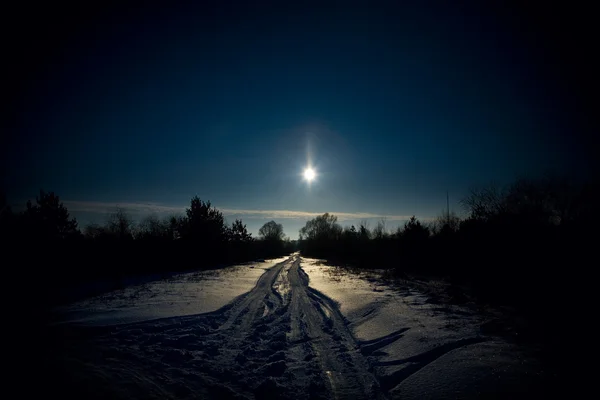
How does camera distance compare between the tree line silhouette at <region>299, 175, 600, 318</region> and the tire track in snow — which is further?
the tree line silhouette at <region>299, 175, 600, 318</region>

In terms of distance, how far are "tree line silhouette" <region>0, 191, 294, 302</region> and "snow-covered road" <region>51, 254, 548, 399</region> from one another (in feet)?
35.2

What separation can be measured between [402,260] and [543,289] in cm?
1956

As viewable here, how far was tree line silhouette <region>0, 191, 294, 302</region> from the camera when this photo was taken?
738 inches

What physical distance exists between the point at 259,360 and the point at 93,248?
28.2m

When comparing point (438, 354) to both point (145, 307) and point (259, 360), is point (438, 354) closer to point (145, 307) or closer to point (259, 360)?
point (259, 360)

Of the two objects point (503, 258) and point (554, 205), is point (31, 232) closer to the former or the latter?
point (503, 258)

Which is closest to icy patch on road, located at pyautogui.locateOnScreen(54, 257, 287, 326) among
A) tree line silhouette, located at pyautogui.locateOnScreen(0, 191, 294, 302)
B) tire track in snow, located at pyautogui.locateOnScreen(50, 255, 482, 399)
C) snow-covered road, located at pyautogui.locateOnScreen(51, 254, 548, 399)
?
snow-covered road, located at pyautogui.locateOnScreen(51, 254, 548, 399)

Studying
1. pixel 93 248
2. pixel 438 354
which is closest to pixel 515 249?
pixel 438 354

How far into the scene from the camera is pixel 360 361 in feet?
16.5

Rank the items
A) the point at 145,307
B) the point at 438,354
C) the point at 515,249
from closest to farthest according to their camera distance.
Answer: the point at 438,354
the point at 145,307
the point at 515,249

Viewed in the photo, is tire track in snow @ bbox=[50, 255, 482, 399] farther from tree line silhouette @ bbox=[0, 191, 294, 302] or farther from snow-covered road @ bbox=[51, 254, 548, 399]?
tree line silhouette @ bbox=[0, 191, 294, 302]

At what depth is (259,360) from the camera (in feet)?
16.9

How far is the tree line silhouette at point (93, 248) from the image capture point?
61.5 feet

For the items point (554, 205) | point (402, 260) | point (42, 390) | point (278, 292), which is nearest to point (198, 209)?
point (278, 292)
